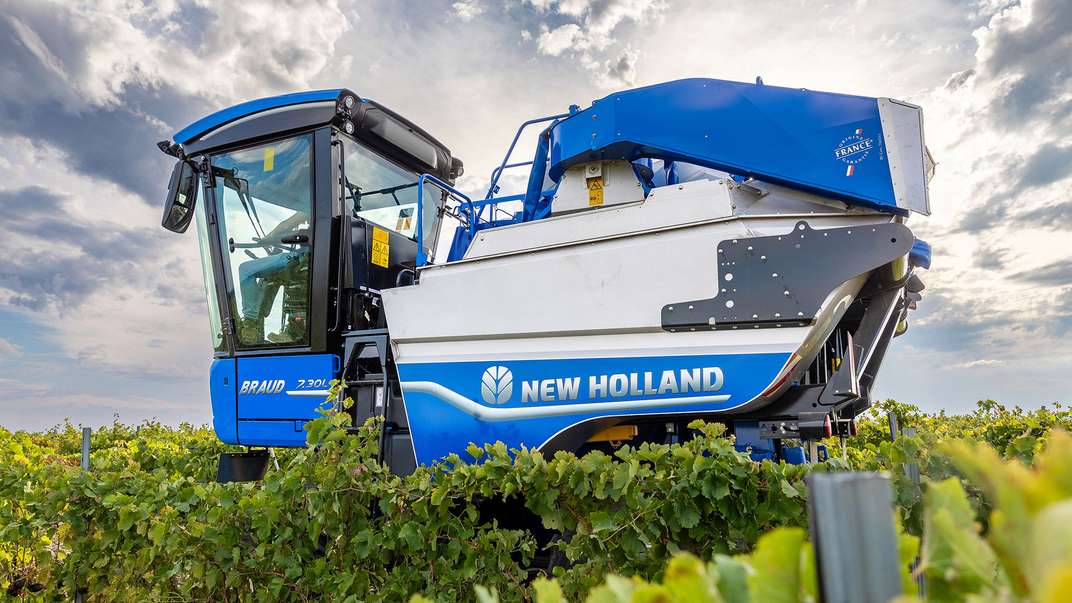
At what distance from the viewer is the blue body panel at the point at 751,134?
11.2 feet

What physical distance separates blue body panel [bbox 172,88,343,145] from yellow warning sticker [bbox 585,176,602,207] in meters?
2.06

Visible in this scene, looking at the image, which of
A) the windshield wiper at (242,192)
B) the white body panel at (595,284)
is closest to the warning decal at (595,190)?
the white body panel at (595,284)

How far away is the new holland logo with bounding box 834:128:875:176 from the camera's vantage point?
3.41 metres

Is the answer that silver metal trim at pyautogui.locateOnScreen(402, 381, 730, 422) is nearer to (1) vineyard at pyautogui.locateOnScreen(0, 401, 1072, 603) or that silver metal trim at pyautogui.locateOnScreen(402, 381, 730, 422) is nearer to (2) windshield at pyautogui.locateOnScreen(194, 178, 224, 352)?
(1) vineyard at pyautogui.locateOnScreen(0, 401, 1072, 603)

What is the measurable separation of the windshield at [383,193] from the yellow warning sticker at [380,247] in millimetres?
173

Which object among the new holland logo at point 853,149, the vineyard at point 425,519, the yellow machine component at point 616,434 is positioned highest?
the new holland logo at point 853,149

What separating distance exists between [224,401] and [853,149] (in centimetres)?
447

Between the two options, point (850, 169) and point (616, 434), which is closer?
point (850, 169)

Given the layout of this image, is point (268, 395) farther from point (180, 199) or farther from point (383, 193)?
point (383, 193)

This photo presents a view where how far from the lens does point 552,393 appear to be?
3521 millimetres

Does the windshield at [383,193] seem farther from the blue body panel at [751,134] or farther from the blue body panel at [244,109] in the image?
the blue body panel at [751,134]

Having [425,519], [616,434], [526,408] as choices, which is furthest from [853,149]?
[425,519]

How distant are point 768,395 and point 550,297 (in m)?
1.18

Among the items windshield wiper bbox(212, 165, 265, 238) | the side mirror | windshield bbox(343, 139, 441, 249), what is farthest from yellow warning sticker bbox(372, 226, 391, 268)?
the side mirror
